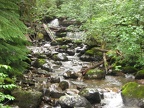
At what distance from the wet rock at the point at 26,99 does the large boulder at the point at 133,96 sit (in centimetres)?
316

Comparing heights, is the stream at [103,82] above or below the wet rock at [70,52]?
below

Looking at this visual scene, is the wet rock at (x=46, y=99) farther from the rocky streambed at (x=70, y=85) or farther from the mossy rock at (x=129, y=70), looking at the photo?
the mossy rock at (x=129, y=70)

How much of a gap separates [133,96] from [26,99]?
3.69 m

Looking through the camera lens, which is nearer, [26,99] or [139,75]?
[26,99]

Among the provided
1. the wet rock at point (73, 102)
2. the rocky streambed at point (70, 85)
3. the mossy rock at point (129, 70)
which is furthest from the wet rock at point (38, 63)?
the wet rock at point (73, 102)

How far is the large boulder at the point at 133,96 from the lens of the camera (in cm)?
725

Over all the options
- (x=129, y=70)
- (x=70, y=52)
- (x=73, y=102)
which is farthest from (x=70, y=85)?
(x=70, y=52)

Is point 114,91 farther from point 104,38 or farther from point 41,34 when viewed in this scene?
point 41,34

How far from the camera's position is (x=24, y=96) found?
665cm

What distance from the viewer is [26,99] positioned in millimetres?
6648

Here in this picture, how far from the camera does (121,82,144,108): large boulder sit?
23.8 ft

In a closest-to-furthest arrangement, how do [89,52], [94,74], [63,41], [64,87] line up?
1. [64,87]
2. [94,74]
3. [89,52]
4. [63,41]

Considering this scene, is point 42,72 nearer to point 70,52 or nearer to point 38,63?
point 38,63

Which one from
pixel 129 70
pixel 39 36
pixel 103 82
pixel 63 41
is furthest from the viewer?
pixel 39 36
